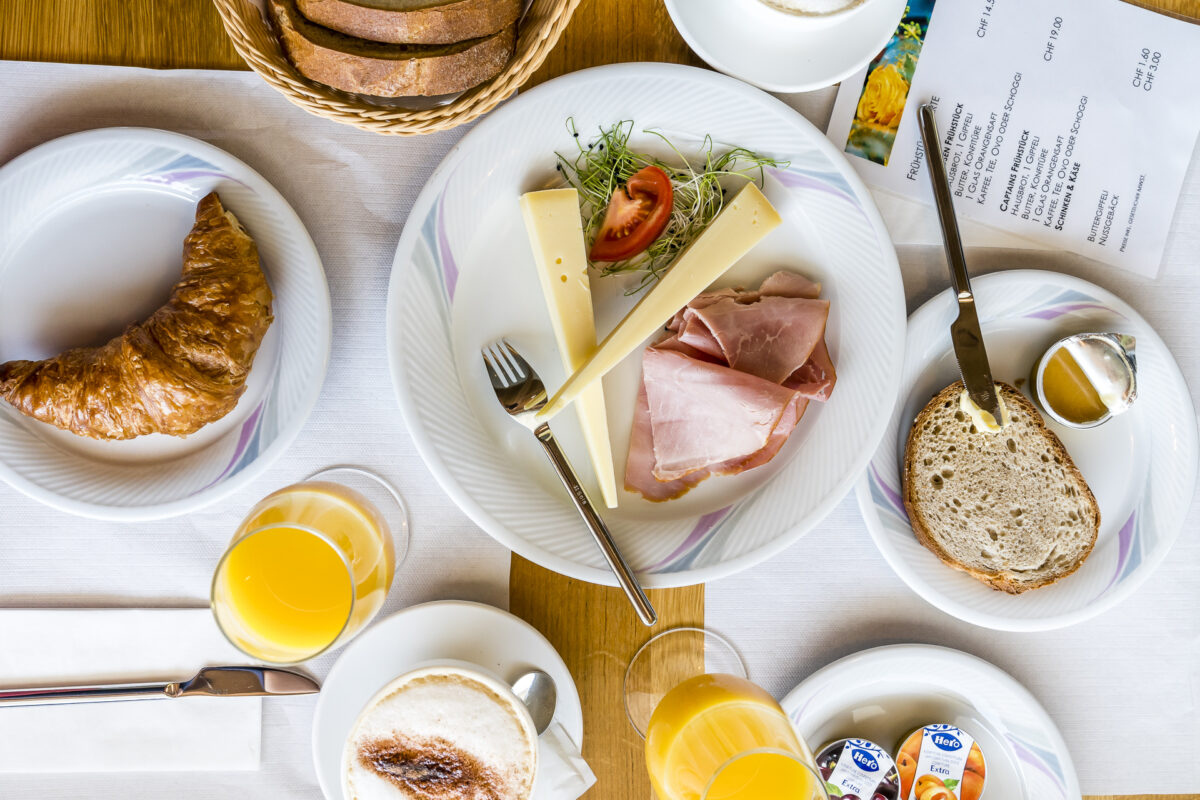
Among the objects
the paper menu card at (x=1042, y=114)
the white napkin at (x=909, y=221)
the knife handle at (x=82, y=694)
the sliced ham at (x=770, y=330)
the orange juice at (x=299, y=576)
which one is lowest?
the knife handle at (x=82, y=694)

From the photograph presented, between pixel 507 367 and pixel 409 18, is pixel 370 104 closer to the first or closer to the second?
pixel 409 18

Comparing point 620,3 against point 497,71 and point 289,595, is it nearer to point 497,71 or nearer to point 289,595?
point 497,71

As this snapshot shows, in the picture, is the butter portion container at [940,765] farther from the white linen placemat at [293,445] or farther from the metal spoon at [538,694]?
the white linen placemat at [293,445]

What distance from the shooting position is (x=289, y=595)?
108 cm

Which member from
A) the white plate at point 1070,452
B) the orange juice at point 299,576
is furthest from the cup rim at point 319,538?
the white plate at point 1070,452

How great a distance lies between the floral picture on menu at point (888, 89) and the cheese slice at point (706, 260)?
224 millimetres

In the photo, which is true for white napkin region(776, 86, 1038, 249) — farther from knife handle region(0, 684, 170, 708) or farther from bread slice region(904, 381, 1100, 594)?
knife handle region(0, 684, 170, 708)

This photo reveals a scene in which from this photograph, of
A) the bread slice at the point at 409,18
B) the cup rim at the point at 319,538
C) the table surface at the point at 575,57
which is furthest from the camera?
the table surface at the point at 575,57

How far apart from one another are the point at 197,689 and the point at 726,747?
87 cm

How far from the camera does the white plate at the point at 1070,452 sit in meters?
1.16

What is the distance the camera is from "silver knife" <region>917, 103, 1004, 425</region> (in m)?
1.13

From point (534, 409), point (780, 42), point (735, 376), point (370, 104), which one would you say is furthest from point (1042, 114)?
point (370, 104)

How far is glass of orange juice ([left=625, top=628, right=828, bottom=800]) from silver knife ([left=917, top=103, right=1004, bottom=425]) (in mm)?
600

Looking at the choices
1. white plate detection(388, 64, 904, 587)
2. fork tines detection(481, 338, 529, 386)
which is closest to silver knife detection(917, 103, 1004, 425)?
white plate detection(388, 64, 904, 587)
